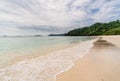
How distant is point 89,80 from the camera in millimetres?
4941

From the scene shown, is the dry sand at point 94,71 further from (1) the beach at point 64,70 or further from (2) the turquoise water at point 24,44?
(2) the turquoise water at point 24,44

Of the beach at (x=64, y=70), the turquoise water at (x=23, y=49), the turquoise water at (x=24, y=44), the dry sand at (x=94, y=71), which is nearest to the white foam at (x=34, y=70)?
the beach at (x=64, y=70)

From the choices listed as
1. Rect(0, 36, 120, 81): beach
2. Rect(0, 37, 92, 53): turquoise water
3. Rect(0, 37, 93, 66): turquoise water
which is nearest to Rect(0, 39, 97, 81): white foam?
Rect(0, 36, 120, 81): beach

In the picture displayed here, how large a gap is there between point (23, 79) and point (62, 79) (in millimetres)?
1586

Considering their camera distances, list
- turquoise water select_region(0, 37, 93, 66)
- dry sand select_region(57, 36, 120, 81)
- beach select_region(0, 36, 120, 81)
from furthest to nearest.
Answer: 1. turquoise water select_region(0, 37, 93, 66)
2. beach select_region(0, 36, 120, 81)
3. dry sand select_region(57, 36, 120, 81)

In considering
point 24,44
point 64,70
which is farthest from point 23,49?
point 64,70

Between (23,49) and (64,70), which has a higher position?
(64,70)

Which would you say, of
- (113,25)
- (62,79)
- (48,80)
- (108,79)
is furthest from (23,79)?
(113,25)

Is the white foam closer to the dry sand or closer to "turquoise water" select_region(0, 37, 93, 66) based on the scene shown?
the dry sand

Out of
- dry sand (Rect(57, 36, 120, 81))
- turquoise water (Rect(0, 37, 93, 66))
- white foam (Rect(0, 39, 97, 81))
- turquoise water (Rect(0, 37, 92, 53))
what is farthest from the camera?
turquoise water (Rect(0, 37, 92, 53))

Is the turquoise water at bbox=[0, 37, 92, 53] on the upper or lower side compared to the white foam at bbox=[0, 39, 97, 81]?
lower

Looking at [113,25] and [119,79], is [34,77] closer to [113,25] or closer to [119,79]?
[119,79]

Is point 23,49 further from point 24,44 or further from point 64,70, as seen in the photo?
point 64,70

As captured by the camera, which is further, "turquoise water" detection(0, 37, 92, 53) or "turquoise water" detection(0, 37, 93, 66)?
"turquoise water" detection(0, 37, 92, 53)
